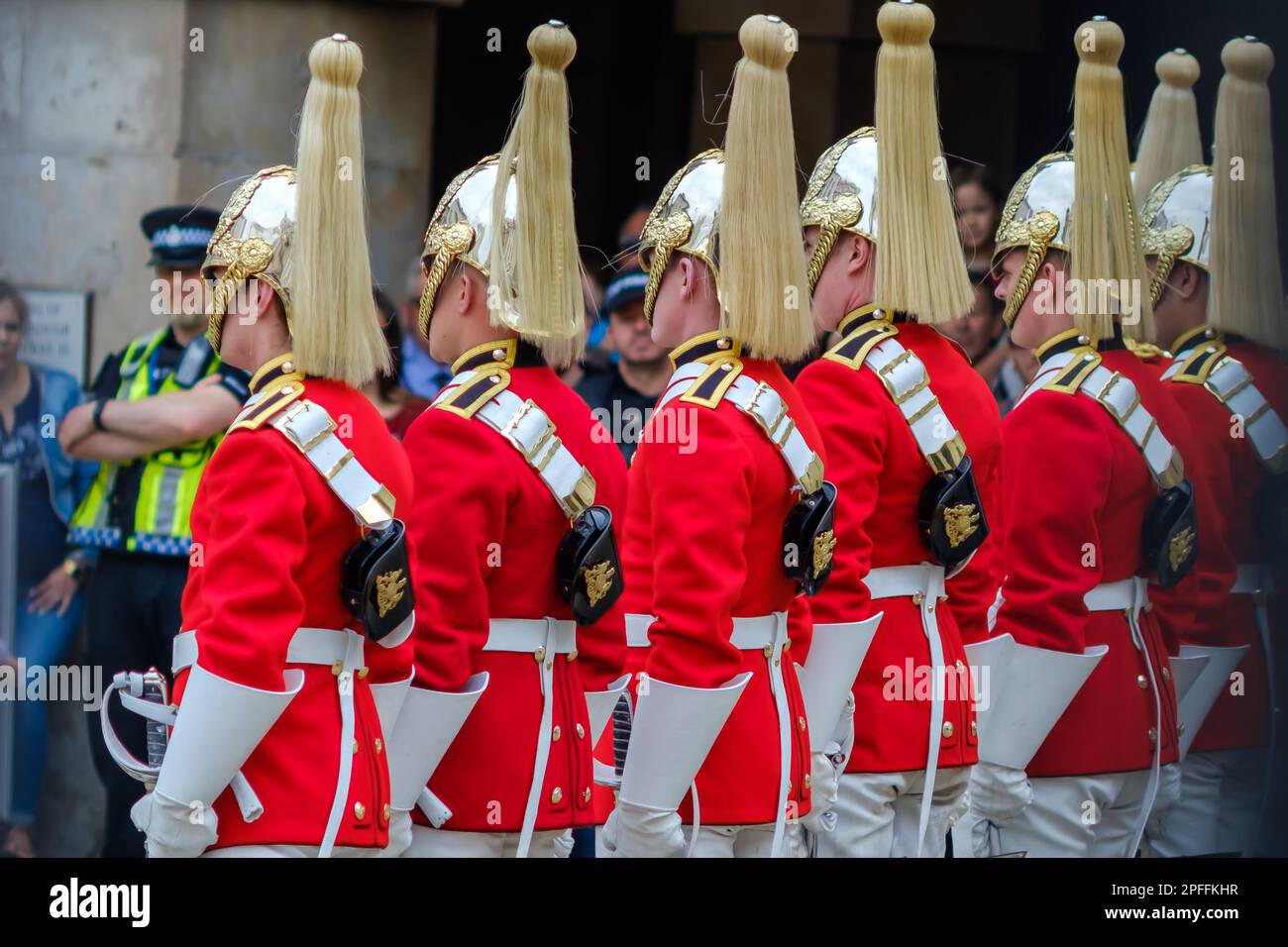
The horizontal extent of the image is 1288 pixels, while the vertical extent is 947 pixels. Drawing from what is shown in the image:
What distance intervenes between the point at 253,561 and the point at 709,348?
3.95 feet

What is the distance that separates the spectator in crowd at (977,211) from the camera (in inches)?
318

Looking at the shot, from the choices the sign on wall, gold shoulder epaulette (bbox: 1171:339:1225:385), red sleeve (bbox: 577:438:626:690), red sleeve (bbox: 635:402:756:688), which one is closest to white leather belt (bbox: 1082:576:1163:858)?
gold shoulder epaulette (bbox: 1171:339:1225:385)

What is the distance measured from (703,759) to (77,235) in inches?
150

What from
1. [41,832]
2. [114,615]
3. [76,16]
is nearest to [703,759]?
[114,615]

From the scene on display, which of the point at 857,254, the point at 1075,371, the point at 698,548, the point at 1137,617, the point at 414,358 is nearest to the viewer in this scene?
the point at 698,548

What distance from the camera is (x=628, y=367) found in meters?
7.90

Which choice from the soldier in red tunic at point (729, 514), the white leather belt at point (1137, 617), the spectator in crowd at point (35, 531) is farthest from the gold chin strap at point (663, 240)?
the spectator in crowd at point (35, 531)

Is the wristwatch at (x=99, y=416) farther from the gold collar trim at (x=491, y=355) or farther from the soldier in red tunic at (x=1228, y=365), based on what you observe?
the soldier in red tunic at (x=1228, y=365)

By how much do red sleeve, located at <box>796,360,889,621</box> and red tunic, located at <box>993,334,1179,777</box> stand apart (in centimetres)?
58

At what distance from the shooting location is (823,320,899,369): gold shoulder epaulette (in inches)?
220

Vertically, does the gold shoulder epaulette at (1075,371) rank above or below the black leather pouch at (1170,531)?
above

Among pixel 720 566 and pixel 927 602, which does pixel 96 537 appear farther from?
pixel 720 566

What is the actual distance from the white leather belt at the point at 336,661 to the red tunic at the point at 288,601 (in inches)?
0.5

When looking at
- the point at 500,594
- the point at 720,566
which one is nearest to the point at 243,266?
the point at 500,594
